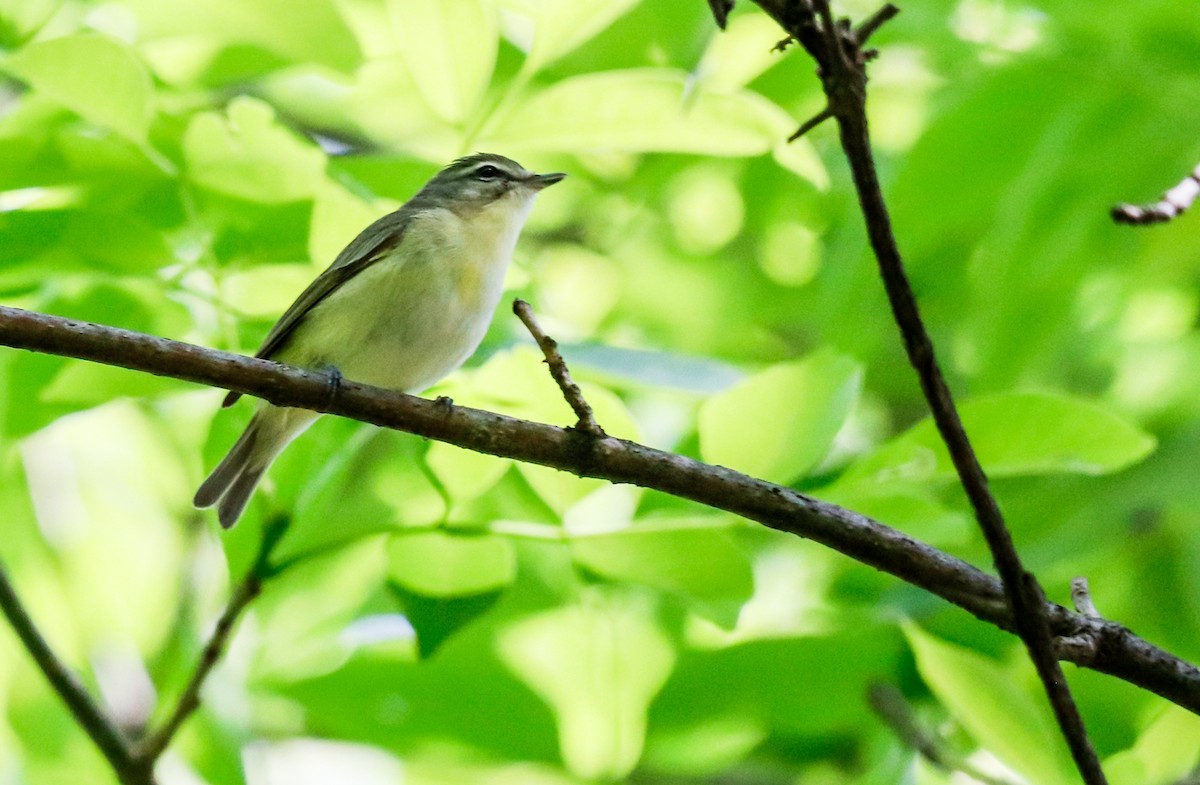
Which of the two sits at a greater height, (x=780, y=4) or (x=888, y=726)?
(x=780, y=4)

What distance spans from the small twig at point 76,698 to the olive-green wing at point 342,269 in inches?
26.3

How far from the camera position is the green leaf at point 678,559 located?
2521 mm

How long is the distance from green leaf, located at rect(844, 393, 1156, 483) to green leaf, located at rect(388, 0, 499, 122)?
1.12m

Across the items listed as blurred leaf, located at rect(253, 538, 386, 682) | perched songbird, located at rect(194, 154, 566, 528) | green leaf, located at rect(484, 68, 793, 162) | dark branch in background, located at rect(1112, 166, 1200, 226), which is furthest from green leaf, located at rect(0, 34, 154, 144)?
dark branch in background, located at rect(1112, 166, 1200, 226)

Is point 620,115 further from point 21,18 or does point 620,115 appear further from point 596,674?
point 21,18

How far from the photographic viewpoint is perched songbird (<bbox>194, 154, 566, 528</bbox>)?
3541mm

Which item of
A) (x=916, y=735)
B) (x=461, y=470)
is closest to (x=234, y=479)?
(x=461, y=470)

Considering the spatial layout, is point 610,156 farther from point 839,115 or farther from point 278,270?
point 839,115

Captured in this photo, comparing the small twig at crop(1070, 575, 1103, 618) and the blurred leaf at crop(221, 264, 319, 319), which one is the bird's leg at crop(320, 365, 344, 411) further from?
the small twig at crop(1070, 575, 1103, 618)

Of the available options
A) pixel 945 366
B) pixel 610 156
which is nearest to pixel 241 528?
pixel 610 156

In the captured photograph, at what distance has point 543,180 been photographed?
4.23 metres

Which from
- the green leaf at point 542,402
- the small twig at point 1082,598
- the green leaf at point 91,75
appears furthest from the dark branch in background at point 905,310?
the green leaf at point 91,75

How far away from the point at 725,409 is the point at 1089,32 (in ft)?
5.29

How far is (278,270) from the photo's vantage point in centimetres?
292
